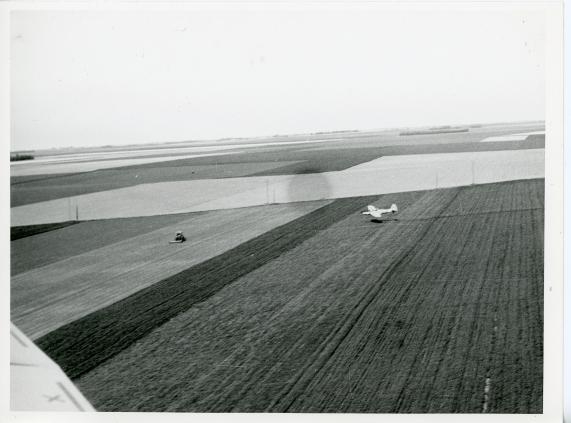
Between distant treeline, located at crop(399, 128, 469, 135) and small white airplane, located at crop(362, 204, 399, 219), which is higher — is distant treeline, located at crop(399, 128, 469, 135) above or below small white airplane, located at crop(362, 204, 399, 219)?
above

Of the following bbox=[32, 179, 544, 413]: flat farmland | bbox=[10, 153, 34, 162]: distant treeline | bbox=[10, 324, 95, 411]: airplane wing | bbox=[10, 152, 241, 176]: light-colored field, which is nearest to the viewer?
bbox=[32, 179, 544, 413]: flat farmland

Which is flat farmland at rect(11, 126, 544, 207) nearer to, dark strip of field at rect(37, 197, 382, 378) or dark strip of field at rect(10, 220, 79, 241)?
dark strip of field at rect(10, 220, 79, 241)

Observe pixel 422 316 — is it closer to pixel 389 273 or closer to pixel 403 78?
pixel 389 273

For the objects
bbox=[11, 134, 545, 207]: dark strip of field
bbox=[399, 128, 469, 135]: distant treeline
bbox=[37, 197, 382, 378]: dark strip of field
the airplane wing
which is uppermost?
bbox=[399, 128, 469, 135]: distant treeline

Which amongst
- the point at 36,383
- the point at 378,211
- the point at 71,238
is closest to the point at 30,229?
the point at 71,238

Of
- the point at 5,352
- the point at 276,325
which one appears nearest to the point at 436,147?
the point at 276,325

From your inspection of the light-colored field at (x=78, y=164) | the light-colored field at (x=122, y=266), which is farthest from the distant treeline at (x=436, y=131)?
the light-colored field at (x=78, y=164)

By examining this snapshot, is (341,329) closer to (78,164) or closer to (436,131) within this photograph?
(436,131)

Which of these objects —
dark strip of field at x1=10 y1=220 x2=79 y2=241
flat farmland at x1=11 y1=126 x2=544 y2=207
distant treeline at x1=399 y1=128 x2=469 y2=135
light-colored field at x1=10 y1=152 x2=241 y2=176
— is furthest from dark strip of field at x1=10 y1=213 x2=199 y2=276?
distant treeline at x1=399 y1=128 x2=469 y2=135
